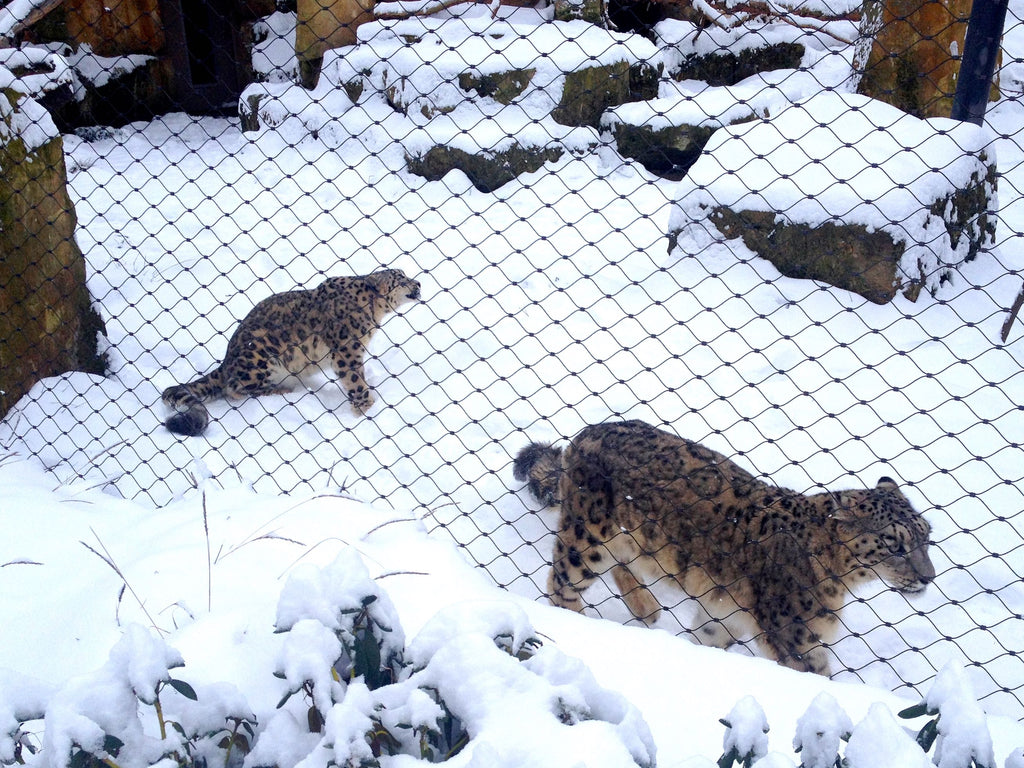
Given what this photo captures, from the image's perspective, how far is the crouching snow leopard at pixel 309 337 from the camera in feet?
17.5

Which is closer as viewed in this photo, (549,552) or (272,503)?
(272,503)

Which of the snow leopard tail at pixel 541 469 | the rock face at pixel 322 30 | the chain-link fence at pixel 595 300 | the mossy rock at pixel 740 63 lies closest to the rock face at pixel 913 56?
the chain-link fence at pixel 595 300

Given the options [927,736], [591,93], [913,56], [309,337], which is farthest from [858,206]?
[927,736]

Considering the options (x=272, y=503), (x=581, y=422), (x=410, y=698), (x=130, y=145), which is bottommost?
(x=130, y=145)

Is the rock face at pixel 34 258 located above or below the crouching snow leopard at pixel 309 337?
above

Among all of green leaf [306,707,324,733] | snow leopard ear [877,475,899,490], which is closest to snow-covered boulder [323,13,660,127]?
snow leopard ear [877,475,899,490]

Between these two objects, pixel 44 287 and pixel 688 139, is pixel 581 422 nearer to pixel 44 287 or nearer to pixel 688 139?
pixel 44 287

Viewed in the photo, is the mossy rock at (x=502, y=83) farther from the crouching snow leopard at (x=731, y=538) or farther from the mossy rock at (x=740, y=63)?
the crouching snow leopard at (x=731, y=538)

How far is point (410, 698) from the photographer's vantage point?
1.56 meters

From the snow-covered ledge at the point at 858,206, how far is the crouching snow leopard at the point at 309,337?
1.93 meters

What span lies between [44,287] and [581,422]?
2732mm

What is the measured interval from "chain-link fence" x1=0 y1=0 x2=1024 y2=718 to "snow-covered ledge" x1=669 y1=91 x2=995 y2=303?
0.02 m

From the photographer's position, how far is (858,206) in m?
5.25

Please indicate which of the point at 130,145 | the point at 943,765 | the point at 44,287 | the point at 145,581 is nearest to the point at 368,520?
the point at 145,581
